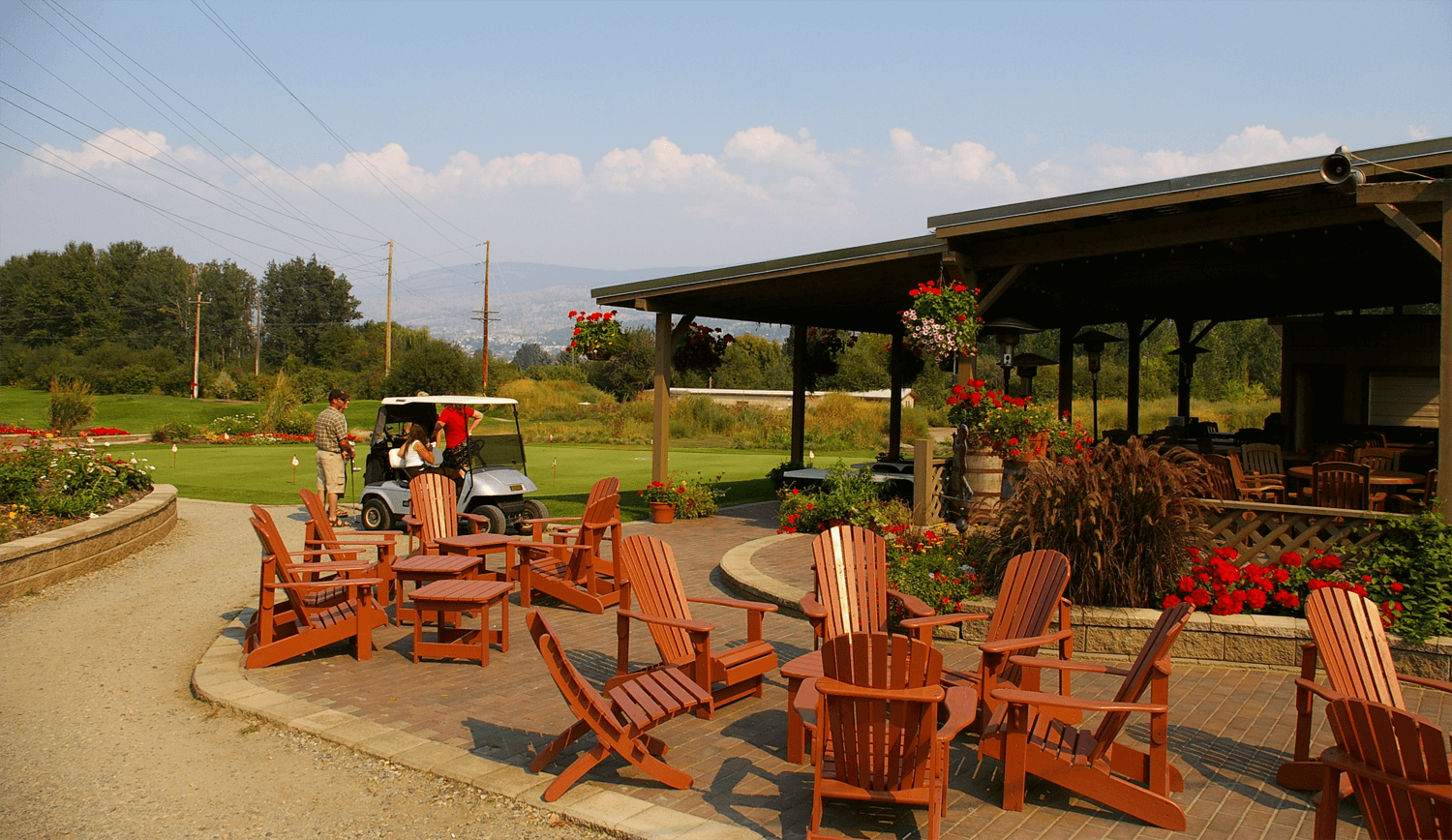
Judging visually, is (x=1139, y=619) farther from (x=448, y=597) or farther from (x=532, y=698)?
(x=448, y=597)

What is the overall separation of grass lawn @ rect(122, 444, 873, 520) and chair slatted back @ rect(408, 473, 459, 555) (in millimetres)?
3526

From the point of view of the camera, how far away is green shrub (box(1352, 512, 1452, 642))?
548 centimetres

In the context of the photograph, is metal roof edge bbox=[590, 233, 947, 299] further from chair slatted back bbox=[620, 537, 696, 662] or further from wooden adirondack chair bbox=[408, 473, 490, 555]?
chair slatted back bbox=[620, 537, 696, 662]

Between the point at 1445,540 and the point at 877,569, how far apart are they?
3528 mm

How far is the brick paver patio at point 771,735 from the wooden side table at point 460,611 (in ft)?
0.32

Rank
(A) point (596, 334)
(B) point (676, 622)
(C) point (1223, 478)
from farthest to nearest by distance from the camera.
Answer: (A) point (596, 334) → (C) point (1223, 478) → (B) point (676, 622)

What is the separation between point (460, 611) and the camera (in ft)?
19.8

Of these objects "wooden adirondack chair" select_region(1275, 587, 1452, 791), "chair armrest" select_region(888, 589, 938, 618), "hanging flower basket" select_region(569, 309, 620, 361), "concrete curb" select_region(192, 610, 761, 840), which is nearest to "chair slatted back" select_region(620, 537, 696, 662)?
"concrete curb" select_region(192, 610, 761, 840)

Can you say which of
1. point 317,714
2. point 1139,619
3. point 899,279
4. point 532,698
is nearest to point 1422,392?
point 899,279

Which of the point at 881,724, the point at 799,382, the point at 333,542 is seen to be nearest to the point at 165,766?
the point at 333,542

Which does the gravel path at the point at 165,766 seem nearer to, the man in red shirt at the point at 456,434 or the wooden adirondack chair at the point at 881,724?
the wooden adirondack chair at the point at 881,724

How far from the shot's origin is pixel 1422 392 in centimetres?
1309

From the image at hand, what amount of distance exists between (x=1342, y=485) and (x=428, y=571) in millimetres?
7920

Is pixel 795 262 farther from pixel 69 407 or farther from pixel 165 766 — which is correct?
pixel 69 407
